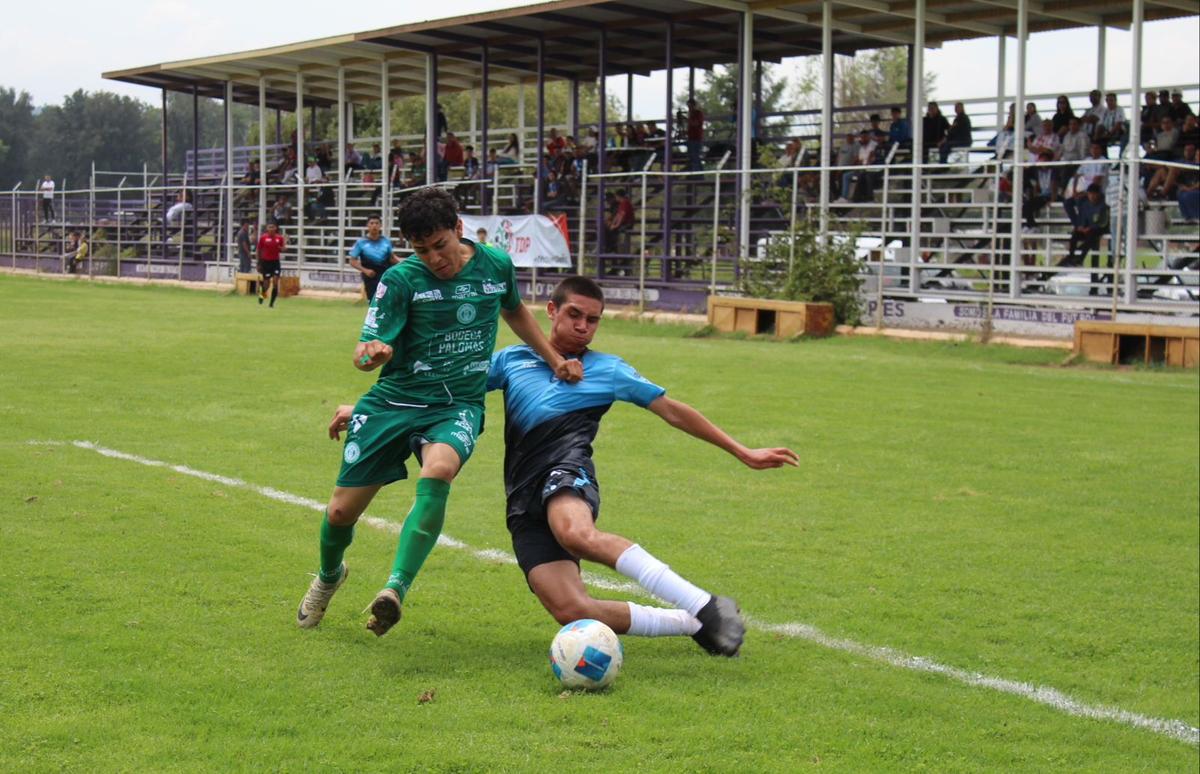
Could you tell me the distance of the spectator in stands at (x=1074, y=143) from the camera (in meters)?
23.4

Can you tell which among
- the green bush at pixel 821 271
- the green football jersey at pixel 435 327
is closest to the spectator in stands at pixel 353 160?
the green bush at pixel 821 271

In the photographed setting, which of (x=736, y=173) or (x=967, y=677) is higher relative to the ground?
(x=736, y=173)

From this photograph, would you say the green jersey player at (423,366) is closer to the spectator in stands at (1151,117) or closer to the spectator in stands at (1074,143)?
the spectator in stands at (1074,143)

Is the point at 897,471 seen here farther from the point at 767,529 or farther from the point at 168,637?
the point at 168,637

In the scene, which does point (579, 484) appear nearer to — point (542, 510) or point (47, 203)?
point (542, 510)

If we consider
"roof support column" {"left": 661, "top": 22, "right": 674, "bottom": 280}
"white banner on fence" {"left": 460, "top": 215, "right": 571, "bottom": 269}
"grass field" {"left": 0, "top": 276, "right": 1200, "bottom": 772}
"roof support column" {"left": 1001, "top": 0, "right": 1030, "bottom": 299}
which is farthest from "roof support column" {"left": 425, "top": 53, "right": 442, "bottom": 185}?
"grass field" {"left": 0, "top": 276, "right": 1200, "bottom": 772}

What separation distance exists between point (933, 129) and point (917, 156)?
78.4 inches

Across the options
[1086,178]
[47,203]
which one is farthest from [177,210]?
[1086,178]

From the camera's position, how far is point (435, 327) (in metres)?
6.21

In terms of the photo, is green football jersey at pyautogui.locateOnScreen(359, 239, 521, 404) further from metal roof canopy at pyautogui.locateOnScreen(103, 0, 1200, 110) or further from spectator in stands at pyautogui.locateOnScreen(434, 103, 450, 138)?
spectator in stands at pyautogui.locateOnScreen(434, 103, 450, 138)

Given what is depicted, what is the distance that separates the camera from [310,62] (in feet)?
131

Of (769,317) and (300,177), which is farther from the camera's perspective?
(300,177)

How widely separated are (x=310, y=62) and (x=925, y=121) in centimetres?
1937

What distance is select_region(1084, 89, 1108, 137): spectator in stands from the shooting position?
2370 cm
